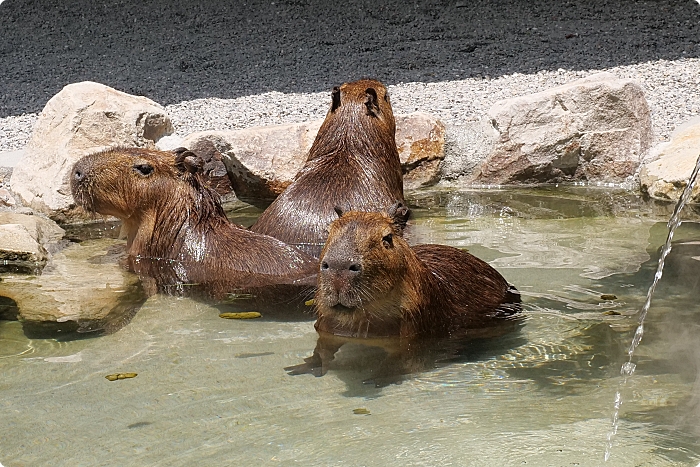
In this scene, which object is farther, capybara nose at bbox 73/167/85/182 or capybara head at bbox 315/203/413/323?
capybara nose at bbox 73/167/85/182

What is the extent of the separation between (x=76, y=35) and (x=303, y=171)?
363 inches

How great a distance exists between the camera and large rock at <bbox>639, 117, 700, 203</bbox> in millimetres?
7457

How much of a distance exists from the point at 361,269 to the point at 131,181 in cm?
247

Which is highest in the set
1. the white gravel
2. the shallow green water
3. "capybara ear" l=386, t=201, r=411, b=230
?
the white gravel

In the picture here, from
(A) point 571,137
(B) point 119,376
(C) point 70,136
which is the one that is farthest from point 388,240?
(A) point 571,137

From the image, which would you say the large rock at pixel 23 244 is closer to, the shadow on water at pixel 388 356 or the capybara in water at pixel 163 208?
the capybara in water at pixel 163 208

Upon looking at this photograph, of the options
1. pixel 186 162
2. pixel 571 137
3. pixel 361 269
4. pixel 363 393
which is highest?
pixel 571 137

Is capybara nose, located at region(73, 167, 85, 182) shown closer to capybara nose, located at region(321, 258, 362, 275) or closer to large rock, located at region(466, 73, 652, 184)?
capybara nose, located at region(321, 258, 362, 275)

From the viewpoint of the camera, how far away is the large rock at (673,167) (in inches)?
294

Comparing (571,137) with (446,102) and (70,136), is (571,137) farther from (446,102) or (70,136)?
(70,136)

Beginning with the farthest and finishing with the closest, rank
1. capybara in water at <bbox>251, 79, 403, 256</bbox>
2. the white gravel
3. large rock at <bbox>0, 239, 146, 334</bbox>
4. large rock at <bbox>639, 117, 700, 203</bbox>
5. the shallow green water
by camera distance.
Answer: the white gravel, large rock at <bbox>639, 117, 700, 203</bbox>, capybara in water at <bbox>251, 79, 403, 256</bbox>, large rock at <bbox>0, 239, 146, 334</bbox>, the shallow green water

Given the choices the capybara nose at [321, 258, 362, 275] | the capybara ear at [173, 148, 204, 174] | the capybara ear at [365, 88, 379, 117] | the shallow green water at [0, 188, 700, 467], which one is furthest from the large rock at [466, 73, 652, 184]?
the capybara nose at [321, 258, 362, 275]

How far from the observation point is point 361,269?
13.4 ft

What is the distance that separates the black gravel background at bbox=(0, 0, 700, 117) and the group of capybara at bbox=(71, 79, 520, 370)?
5057 millimetres
